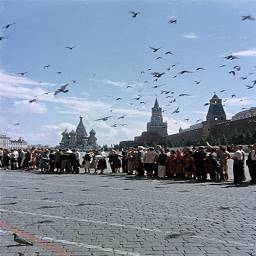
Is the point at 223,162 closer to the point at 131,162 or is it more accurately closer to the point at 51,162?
the point at 131,162

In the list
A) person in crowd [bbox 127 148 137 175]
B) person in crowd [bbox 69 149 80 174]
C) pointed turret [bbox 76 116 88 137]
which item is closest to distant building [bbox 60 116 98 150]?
pointed turret [bbox 76 116 88 137]

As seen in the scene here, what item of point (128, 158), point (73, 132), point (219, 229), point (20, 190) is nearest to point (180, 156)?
point (128, 158)

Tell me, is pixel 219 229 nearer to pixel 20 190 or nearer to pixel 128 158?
pixel 20 190

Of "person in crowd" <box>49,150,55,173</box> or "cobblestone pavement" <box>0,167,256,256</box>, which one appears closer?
"cobblestone pavement" <box>0,167,256,256</box>

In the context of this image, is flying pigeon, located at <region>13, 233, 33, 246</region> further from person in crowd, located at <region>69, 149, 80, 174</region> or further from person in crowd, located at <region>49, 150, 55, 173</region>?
person in crowd, located at <region>49, 150, 55, 173</region>

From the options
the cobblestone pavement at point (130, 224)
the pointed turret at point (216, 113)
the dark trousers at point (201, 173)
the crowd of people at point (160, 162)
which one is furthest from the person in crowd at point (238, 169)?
the pointed turret at point (216, 113)

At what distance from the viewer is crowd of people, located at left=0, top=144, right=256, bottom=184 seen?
21966 millimetres

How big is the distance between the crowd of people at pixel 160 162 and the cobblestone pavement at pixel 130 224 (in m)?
6.12

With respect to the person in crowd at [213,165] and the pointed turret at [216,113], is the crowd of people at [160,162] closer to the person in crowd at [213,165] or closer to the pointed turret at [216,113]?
the person in crowd at [213,165]

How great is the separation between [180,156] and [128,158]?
446 cm

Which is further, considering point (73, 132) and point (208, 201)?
point (73, 132)

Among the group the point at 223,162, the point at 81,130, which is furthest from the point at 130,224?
Result: the point at 81,130

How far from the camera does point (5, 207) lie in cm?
1262

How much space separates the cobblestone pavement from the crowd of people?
241 inches
